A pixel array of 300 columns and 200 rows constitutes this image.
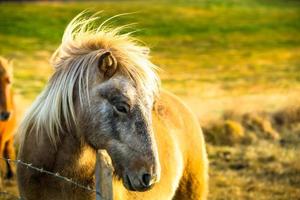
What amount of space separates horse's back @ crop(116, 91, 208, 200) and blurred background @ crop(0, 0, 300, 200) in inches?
20.7

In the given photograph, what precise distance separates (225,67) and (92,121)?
3163 cm

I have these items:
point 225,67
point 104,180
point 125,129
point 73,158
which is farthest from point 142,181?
point 225,67

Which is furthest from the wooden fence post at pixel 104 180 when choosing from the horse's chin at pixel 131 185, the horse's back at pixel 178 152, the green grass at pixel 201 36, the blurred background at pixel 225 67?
the green grass at pixel 201 36

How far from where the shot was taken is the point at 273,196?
9086mm

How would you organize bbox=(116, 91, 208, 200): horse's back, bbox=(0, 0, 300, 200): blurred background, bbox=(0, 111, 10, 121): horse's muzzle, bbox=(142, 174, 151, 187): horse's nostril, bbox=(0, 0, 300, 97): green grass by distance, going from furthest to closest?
1. bbox=(0, 0, 300, 97): green grass
2. bbox=(0, 0, 300, 200): blurred background
3. bbox=(0, 111, 10, 121): horse's muzzle
4. bbox=(116, 91, 208, 200): horse's back
5. bbox=(142, 174, 151, 187): horse's nostril

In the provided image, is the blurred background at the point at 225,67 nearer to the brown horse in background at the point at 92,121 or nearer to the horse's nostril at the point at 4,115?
the brown horse in background at the point at 92,121

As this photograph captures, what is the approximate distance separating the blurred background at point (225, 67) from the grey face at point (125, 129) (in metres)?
0.73

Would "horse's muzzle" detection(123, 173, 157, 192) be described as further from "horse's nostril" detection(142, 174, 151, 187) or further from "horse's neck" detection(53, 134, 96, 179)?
"horse's neck" detection(53, 134, 96, 179)

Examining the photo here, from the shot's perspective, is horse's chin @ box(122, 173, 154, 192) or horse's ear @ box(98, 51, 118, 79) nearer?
horse's chin @ box(122, 173, 154, 192)

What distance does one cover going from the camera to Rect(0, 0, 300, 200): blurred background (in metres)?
10.8

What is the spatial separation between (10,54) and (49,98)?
29292 mm

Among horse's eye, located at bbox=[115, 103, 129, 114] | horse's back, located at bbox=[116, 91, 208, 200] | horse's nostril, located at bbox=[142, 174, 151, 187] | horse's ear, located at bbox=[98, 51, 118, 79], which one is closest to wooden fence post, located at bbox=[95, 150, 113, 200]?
horse's nostril, located at bbox=[142, 174, 151, 187]

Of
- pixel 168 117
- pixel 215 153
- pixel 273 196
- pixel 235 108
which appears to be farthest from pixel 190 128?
pixel 235 108

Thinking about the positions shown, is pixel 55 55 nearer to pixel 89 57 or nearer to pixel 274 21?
pixel 89 57
